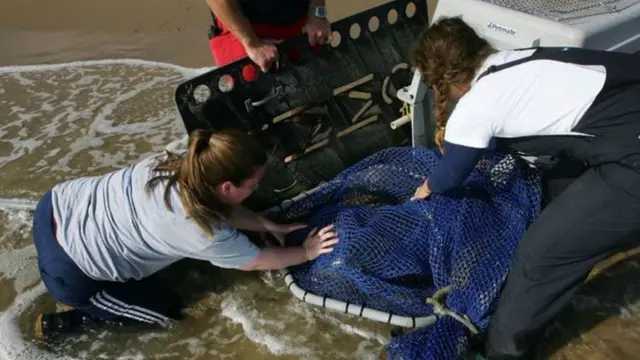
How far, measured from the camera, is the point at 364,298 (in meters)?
3.11

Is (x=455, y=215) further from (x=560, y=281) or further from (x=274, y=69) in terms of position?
(x=274, y=69)

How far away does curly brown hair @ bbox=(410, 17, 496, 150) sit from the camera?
2668 mm

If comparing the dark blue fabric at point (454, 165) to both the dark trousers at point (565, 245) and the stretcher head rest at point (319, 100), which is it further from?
the stretcher head rest at point (319, 100)

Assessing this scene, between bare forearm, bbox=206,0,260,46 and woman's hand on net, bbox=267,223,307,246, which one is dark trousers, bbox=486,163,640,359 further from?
bare forearm, bbox=206,0,260,46

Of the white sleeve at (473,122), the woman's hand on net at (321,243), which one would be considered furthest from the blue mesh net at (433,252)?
the white sleeve at (473,122)

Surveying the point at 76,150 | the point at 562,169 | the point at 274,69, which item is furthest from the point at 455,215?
the point at 76,150

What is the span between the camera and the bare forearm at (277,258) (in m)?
3.02

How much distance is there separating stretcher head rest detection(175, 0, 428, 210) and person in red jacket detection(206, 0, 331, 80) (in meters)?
0.08

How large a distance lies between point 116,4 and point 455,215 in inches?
216

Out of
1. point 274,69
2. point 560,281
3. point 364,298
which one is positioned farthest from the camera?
point 274,69

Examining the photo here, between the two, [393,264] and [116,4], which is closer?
[393,264]

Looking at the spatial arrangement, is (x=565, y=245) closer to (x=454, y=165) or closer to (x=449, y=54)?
(x=454, y=165)

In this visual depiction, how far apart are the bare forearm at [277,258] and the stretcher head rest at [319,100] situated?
541mm

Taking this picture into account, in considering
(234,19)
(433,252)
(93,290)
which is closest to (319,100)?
(234,19)
